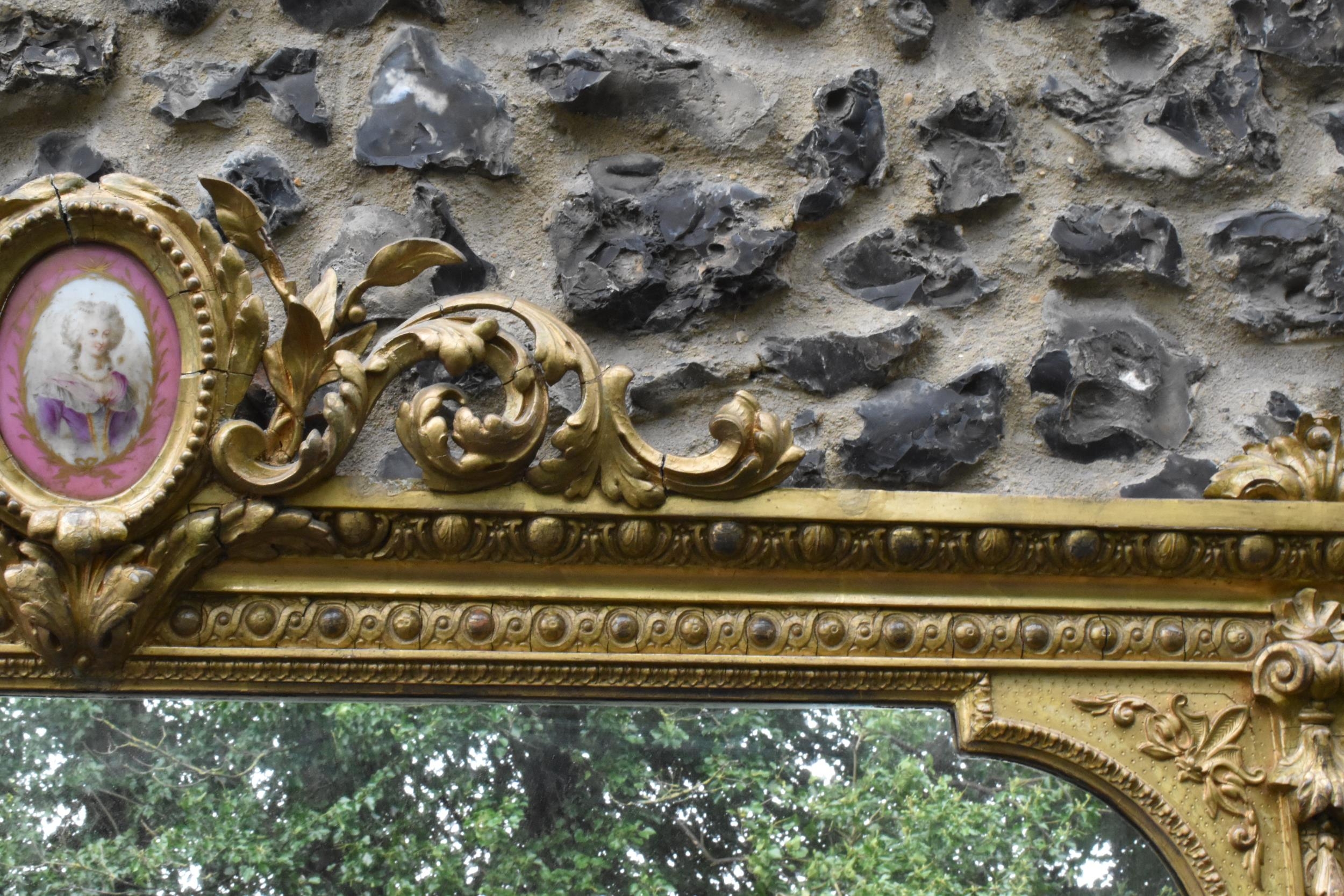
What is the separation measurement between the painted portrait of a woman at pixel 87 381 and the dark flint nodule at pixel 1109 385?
2.72 ft

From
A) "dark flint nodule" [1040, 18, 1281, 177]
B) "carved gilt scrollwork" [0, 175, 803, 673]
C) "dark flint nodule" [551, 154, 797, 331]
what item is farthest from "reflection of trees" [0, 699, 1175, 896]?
"dark flint nodule" [1040, 18, 1281, 177]

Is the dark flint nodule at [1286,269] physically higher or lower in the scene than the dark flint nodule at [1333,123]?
lower

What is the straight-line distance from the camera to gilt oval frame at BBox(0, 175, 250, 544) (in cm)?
123

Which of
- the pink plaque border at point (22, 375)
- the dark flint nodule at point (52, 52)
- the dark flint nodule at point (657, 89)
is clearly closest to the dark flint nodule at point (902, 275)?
the dark flint nodule at point (657, 89)

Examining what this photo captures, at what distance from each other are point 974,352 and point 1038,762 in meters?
0.39

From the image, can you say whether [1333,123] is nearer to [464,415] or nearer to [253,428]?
[464,415]

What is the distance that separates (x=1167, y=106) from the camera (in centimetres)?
145

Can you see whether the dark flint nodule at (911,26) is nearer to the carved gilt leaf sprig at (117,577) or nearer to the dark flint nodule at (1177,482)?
the dark flint nodule at (1177,482)

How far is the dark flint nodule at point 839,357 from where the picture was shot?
1.35m

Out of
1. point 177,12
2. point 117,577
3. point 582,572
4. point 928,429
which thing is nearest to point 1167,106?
point 928,429

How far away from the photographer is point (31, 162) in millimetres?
1370

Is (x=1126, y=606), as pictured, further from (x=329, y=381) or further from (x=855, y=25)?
Result: (x=329, y=381)

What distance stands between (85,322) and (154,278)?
7 cm

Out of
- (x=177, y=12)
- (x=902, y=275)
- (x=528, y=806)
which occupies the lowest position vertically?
(x=528, y=806)
